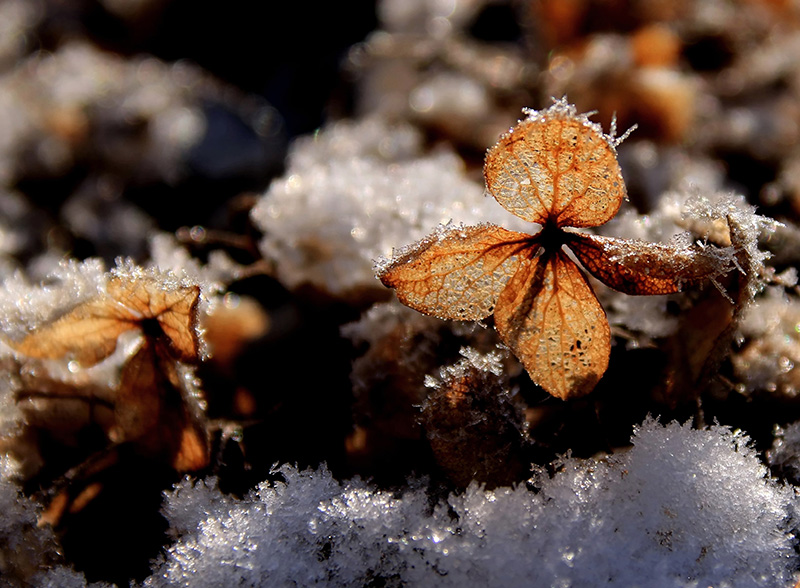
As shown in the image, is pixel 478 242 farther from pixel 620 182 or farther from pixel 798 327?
pixel 798 327

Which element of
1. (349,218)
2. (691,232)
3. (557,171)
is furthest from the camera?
(349,218)

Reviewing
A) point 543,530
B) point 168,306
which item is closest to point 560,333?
point 543,530

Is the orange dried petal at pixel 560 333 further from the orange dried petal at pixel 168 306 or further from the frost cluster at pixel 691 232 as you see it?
the orange dried petal at pixel 168 306

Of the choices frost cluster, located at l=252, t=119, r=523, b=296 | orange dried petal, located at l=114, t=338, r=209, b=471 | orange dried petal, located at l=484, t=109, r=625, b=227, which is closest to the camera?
orange dried petal, located at l=484, t=109, r=625, b=227

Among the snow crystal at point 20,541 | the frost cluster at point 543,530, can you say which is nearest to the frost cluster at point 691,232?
the frost cluster at point 543,530

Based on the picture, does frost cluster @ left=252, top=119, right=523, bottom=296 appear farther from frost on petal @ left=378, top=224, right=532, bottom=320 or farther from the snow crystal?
the snow crystal

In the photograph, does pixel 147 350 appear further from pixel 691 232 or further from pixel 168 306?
pixel 691 232

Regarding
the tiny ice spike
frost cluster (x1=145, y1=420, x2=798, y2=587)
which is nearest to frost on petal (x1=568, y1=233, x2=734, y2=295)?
the tiny ice spike
